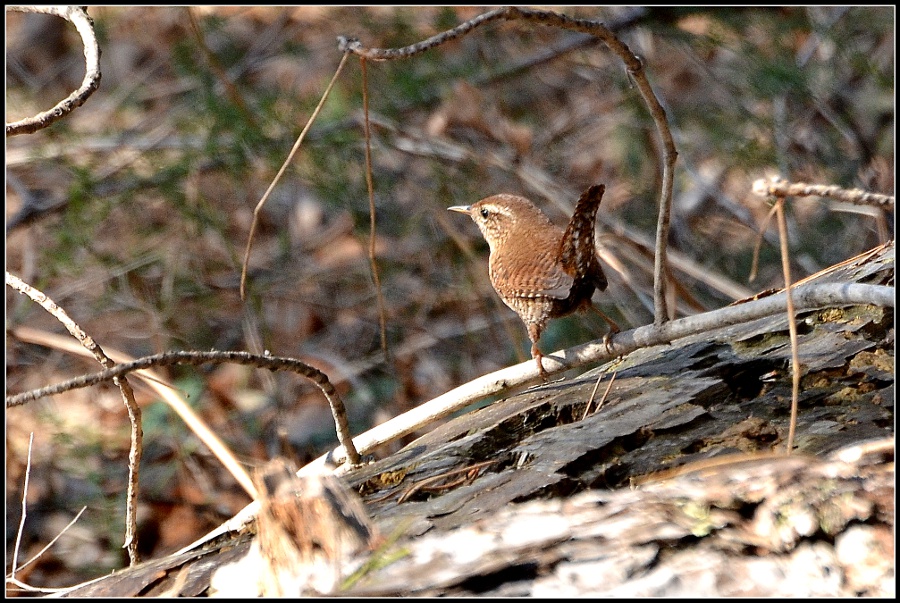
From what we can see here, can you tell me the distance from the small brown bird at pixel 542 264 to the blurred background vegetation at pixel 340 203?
517mm

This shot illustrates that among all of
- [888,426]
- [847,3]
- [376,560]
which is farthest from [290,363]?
[847,3]

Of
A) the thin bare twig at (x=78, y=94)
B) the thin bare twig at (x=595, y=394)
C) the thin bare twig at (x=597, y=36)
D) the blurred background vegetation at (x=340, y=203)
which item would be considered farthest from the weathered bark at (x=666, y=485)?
the blurred background vegetation at (x=340, y=203)

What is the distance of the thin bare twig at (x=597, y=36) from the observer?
1753mm

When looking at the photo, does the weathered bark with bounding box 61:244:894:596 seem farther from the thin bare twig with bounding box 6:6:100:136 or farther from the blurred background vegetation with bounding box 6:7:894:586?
the blurred background vegetation with bounding box 6:7:894:586

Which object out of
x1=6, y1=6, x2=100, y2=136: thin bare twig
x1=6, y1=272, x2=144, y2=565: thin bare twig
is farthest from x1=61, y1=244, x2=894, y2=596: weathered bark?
x1=6, y1=6, x2=100, y2=136: thin bare twig

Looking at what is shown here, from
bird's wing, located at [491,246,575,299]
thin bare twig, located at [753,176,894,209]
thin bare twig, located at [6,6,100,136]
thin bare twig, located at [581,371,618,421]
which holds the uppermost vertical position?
thin bare twig, located at [6,6,100,136]

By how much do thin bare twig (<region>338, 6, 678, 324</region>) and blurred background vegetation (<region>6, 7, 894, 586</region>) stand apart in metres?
1.57

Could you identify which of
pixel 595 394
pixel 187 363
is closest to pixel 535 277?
pixel 595 394

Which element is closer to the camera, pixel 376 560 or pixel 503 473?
pixel 376 560

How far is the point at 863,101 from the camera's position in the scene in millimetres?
6184

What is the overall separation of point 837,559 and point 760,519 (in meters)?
0.15

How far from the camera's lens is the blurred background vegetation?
484 cm

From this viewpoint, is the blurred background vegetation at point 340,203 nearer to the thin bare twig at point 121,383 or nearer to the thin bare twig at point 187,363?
the thin bare twig at point 187,363

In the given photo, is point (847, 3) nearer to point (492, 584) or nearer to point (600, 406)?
point (600, 406)
